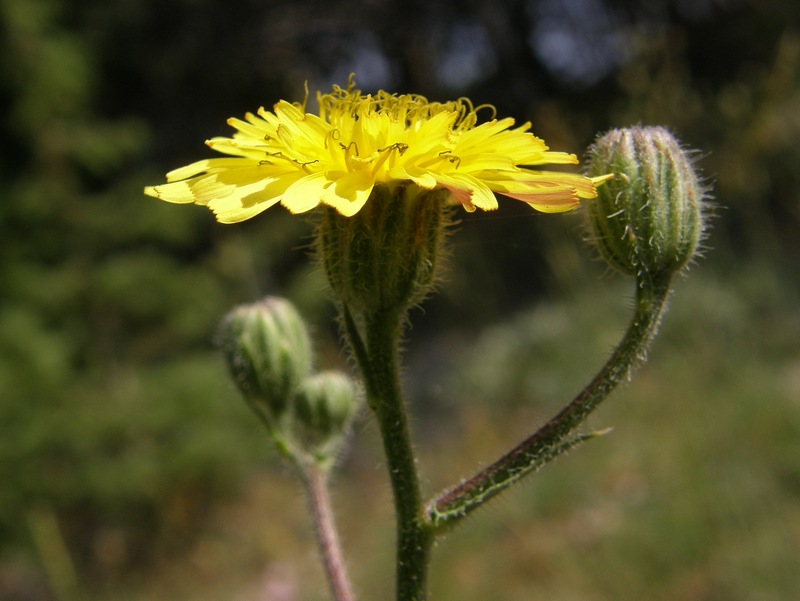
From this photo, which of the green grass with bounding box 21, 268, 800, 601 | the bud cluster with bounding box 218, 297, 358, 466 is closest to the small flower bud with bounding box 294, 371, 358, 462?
the bud cluster with bounding box 218, 297, 358, 466

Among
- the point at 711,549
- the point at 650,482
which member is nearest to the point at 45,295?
the point at 650,482

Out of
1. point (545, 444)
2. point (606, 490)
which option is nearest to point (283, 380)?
point (545, 444)

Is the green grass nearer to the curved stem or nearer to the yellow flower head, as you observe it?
the curved stem

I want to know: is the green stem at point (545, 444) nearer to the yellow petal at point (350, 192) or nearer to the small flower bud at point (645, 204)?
the small flower bud at point (645, 204)

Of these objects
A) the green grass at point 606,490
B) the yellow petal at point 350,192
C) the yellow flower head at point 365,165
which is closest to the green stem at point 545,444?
the yellow flower head at point 365,165

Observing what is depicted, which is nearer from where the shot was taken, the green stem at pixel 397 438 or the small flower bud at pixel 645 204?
the green stem at pixel 397 438

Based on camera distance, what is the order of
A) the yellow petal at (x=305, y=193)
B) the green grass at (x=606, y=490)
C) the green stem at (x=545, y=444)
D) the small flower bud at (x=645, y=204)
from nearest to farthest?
the yellow petal at (x=305, y=193), the green stem at (x=545, y=444), the small flower bud at (x=645, y=204), the green grass at (x=606, y=490)

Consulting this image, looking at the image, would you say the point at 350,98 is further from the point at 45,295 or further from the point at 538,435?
the point at 45,295
